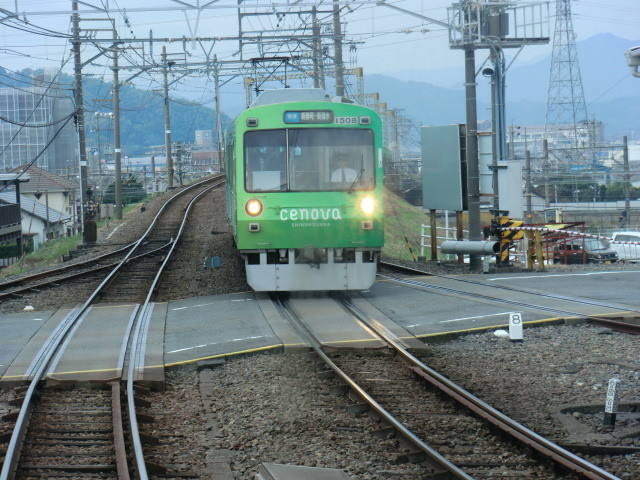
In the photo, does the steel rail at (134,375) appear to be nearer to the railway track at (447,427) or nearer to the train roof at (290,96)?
the railway track at (447,427)

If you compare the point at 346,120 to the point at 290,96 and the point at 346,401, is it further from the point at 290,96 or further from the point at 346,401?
the point at 346,401

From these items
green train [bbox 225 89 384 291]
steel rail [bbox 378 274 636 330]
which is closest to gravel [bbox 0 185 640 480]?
steel rail [bbox 378 274 636 330]

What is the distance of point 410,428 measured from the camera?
6625 mm

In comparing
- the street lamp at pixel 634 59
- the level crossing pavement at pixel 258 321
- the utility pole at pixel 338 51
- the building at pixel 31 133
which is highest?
the building at pixel 31 133

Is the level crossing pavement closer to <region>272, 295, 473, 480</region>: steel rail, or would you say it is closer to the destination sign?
<region>272, 295, 473, 480</region>: steel rail

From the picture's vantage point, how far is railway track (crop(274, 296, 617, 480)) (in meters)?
5.60

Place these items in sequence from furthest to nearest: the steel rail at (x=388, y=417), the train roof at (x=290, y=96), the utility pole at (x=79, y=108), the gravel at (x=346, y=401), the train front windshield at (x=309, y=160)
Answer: the utility pole at (x=79, y=108), the train roof at (x=290, y=96), the train front windshield at (x=309, y=160), the gravel at (x=346, y=401), the steel rail at (x=388, y=417)

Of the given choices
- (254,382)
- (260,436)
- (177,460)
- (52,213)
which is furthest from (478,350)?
(52,213)

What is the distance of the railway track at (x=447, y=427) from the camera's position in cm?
560

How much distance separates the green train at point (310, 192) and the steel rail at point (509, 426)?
3715mm

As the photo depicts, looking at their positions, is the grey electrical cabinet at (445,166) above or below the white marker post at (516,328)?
above

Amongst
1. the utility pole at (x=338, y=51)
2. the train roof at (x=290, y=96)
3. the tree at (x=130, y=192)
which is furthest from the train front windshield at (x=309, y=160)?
the tree at (x=130, y=192)

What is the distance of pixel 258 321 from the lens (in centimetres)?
1151

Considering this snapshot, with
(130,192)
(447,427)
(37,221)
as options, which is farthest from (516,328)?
(130,192)
